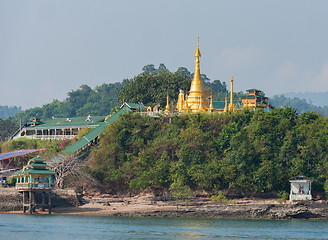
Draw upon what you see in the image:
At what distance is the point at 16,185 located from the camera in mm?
67625

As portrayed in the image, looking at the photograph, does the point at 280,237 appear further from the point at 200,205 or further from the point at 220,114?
the point at 220,114

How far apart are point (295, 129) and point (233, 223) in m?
15.0

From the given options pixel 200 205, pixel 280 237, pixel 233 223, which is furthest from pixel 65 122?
pixel 280 237

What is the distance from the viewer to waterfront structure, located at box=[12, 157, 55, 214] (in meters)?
66.7

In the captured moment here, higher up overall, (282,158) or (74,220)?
(282,158)

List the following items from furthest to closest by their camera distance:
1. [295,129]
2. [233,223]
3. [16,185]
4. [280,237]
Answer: [295,129] < [16,185] < [233,223] < [280,237]

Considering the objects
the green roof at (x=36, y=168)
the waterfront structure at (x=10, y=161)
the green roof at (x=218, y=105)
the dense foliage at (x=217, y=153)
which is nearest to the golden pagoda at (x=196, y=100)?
the green roof at (x=218, y=105)

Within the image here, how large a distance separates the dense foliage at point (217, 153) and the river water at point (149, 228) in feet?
23.3

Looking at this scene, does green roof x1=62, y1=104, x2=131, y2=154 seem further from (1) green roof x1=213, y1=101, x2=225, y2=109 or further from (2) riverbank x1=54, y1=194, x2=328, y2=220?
(1) green roof x1=213, y1=101, x2=225, y2=109

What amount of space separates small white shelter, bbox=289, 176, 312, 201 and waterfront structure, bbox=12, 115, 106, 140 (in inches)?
1131

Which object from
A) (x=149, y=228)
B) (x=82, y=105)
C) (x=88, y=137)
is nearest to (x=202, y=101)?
(x=88, y=137)

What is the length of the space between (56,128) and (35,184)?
90.8 ft

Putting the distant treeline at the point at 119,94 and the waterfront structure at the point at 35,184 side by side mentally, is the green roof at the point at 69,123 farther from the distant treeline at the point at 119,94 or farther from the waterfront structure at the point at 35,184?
the waterfront structure at the point at 35,184

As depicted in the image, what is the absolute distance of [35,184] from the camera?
6688 cm
